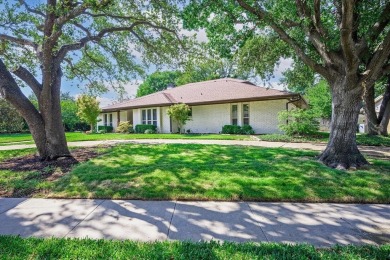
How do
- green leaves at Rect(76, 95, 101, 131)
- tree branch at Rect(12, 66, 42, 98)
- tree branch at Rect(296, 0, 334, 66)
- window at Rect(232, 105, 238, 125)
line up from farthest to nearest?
green leaves at Rect(76, 95, 101, 131)
window at Rect(232, 105, 238, 125)
tree branch at Rect(12, 66, 42, 98)
tree branch at Rect(296, 0, 334, 66)

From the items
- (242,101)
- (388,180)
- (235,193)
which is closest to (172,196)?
(235,193)

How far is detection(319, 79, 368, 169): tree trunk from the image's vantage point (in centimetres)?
668

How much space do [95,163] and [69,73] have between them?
19.2 ft

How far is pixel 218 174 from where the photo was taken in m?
5.69

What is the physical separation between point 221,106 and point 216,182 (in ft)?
52.0

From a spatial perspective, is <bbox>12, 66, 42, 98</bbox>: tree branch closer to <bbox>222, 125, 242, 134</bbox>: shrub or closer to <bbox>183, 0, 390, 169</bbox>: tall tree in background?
<bbox>183, 0, 390, 169</bbox>: tall tree in background

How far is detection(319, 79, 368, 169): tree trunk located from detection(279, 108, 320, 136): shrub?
830cm

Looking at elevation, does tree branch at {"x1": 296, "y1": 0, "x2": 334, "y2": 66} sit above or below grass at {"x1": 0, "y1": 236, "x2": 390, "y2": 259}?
above

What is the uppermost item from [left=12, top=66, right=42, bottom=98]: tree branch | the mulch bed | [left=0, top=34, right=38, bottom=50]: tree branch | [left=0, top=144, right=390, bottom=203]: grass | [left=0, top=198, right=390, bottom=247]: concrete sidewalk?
[left=0, top=34, right=38, bottom=50]: tree branch

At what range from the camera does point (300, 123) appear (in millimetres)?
15031

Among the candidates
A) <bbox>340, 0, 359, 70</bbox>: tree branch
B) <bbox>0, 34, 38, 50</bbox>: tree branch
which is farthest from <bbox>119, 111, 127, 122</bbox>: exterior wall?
<bbox>340, 0, 359, 70</bbox>: tree branch

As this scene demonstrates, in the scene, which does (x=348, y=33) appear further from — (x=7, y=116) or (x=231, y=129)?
(x=7, y=116)

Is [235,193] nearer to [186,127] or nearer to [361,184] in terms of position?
[361,184]

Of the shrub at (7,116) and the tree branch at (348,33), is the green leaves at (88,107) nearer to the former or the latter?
the shrub at (7,116)
